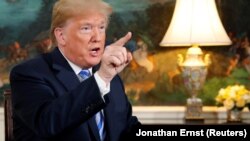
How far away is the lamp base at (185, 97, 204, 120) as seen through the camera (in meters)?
4.19

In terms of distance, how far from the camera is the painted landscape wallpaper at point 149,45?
14.4 ft

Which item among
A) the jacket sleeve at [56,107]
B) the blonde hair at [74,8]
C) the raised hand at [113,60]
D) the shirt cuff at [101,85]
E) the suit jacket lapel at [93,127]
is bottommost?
the suit jacket lapel at [93,127]

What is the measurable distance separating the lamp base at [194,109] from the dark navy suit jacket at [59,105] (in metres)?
2.15

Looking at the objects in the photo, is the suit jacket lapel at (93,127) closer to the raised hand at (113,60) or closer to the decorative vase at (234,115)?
the raised hand at (113,60)

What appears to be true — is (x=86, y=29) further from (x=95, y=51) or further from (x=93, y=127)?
(x=93, y=127)

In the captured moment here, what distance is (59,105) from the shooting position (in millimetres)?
1605

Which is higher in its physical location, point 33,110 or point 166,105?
point 33,110

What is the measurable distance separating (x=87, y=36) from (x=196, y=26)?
234 cm

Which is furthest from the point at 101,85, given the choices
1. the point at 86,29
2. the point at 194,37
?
the point at 194,37

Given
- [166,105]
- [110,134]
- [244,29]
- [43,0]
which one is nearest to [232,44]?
[244,29]

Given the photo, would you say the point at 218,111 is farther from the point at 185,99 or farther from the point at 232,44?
the point at 232,44

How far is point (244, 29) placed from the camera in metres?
4.39

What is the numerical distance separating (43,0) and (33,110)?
2859 mm

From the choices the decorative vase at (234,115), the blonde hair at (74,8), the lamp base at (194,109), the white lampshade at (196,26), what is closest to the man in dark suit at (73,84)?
the blonde hair at (74,8)
